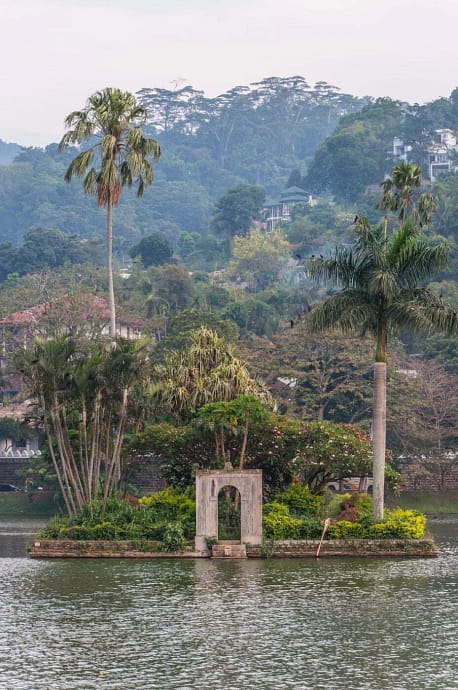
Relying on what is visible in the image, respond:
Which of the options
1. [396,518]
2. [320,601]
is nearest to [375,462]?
[396,518]

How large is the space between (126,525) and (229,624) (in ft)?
56.9

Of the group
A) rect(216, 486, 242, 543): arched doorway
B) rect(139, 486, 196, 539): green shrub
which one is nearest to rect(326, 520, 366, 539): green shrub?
rect(216, 486, 242, 543): arched doorway

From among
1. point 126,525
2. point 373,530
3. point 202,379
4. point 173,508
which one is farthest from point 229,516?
point 202,379

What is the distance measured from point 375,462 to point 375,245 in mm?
8439

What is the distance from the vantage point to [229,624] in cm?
3938

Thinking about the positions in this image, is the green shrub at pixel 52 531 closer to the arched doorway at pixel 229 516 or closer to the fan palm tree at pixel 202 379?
the arched doorway at pixel 229 516

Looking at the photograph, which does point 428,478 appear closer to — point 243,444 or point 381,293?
point 243,444

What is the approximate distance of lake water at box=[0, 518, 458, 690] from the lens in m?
32.9

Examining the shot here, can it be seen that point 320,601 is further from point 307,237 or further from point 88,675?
point 307,237

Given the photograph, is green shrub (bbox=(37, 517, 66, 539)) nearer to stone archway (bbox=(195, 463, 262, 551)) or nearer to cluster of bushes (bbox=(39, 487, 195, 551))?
cluster of bushes (bbox=(39, 487, 195, 551))

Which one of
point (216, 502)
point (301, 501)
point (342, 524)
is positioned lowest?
point (342, 524)

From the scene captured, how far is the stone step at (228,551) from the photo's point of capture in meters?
54.7

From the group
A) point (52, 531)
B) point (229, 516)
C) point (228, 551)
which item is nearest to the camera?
point (228, 551)

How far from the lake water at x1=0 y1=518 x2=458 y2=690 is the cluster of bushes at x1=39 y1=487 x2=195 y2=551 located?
170cm
